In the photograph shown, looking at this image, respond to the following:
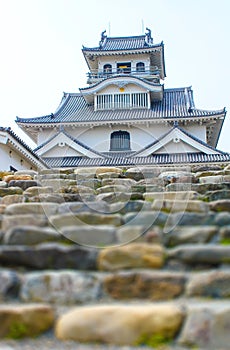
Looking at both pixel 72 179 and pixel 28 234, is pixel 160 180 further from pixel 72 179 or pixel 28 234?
pixel 28 234

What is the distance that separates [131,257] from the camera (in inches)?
86.7

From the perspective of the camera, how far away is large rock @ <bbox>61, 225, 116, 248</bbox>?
2.44m

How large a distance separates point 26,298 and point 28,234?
0.48 meters

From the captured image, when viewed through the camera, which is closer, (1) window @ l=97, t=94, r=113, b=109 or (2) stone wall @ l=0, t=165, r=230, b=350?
(2) stone wall @ l=0, t=165, r=230, b=350

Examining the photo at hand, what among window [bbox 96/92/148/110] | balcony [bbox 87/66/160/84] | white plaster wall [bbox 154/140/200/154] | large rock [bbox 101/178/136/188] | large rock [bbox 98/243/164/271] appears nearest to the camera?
large rock [bbox 98/243/164/271]

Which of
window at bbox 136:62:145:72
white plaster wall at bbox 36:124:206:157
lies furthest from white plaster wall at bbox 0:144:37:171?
window at bbox 136:62:145:72

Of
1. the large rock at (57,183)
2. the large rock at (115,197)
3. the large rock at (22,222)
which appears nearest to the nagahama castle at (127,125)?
the large rock at (57,183)

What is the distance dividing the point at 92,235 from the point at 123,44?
90.7ft

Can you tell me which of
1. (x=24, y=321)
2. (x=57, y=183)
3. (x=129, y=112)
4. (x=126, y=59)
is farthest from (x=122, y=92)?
(x=24, y=321)

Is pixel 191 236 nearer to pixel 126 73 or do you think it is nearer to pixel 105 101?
pixel 105 101

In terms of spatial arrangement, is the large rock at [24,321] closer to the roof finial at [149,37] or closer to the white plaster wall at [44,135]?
the white plaster wall at [44,135]

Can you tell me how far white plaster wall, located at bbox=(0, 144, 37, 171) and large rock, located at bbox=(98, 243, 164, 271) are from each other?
1110 cm

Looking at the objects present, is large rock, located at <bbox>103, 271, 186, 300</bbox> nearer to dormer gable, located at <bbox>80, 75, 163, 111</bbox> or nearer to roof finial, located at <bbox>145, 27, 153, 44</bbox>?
dormer gable, located at <bbox>80, 75, 163, 111</bbox>

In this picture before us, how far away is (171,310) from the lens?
74.0 inches
